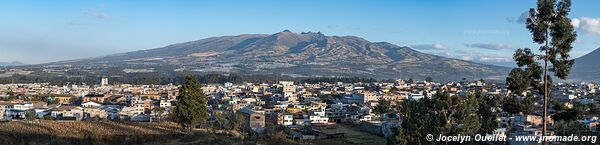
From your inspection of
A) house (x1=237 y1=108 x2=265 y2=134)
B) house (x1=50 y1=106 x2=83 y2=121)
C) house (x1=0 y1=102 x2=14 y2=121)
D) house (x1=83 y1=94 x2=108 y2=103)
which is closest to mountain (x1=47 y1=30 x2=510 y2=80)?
house (x1=83 y1=94 x2=108 y2=103)

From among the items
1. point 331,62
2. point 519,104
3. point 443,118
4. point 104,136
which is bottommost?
point 104,136

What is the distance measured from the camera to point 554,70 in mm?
7730

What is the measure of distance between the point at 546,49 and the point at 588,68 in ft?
487

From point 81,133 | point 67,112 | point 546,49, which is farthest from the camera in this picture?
point 67,112

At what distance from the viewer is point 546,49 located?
767 cm

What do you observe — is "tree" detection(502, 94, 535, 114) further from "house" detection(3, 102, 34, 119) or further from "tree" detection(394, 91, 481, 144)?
"house" detection(3, 102, 34, 119)

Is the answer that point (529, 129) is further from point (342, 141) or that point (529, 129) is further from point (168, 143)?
point (168, 143)

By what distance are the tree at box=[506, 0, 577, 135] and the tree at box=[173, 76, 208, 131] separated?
1349 cm

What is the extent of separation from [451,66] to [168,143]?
5126 inches

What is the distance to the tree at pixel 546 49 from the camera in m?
7.59

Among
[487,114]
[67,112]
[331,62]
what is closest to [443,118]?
[487,114]

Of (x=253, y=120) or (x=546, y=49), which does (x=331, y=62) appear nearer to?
(x=253, y=120)

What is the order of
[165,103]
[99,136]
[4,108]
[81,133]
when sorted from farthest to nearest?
[165,103] < [4,108] < [81,133] < [99,136]

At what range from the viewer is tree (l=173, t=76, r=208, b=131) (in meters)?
19.8
